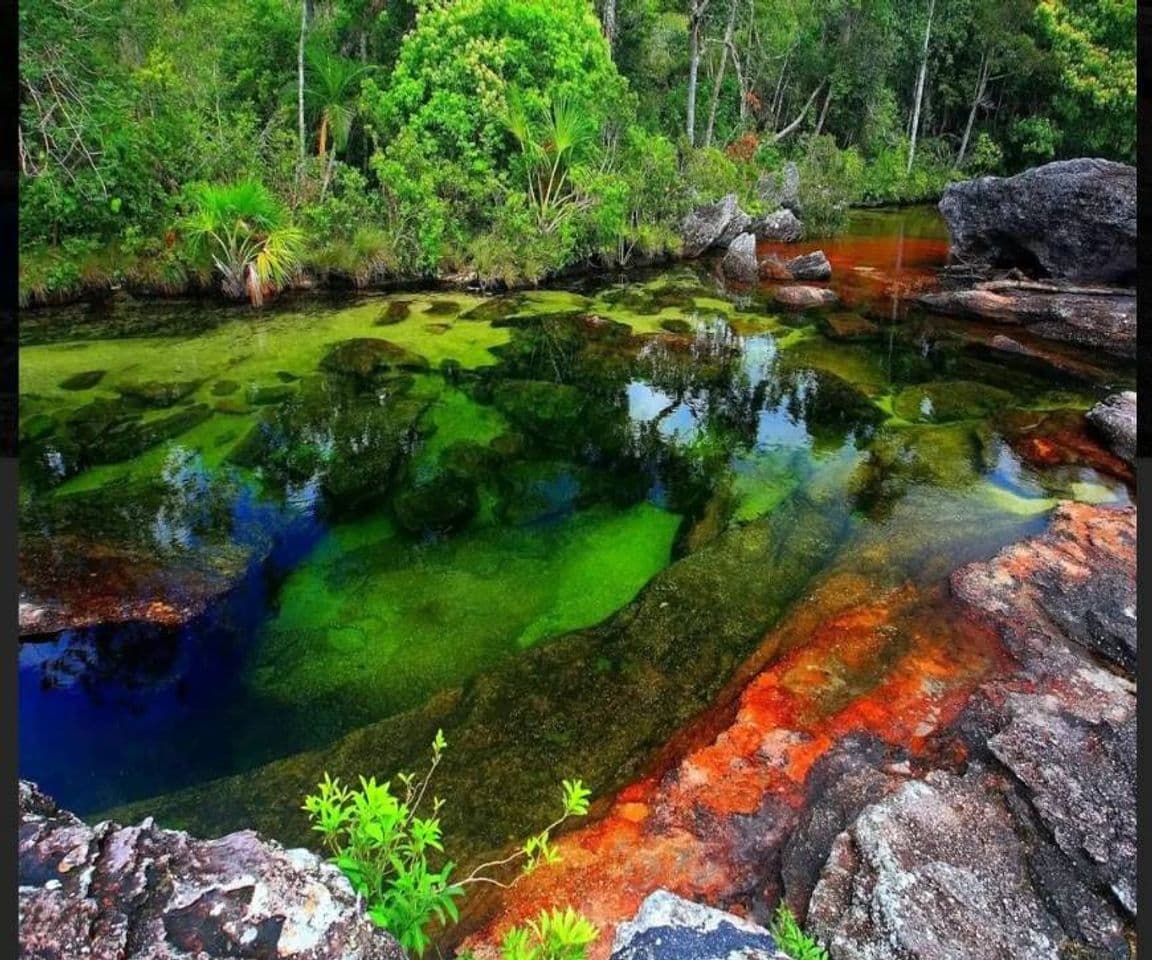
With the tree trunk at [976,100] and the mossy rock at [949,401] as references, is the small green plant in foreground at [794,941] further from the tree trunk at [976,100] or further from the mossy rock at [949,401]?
the tree trunk at [976,100]

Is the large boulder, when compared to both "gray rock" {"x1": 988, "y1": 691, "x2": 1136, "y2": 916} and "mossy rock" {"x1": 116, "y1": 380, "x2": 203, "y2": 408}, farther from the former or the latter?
"mossy rock" {"x1": 116, "y1": 380, "x2": 203, "y2": 408}

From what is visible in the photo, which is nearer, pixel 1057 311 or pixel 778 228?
pixel 1057 311

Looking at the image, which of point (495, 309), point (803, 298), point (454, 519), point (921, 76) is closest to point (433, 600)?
point (454, 519)

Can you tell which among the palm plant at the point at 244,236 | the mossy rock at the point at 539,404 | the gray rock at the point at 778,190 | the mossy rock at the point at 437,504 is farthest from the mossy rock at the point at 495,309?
the gray rock at the point at 778,190

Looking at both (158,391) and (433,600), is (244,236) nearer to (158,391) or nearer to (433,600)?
(158,391)

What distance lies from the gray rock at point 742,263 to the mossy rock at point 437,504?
7.95 m

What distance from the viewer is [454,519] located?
536 centimetres

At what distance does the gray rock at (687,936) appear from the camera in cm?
164

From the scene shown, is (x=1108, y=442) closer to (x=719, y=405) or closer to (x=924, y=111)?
(x=719, y=405)

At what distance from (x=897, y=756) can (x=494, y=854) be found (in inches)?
64.9

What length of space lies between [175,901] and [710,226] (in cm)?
1406

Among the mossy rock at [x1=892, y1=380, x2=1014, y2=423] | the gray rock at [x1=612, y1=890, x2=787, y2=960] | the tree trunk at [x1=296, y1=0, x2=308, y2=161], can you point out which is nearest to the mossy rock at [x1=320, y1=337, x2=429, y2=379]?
the tree trunk at [x1=296, y1=0, x2=308, y2=161]

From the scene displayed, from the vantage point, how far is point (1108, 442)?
6430 millimetres

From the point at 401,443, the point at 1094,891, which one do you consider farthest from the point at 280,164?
the point at 1094,891
